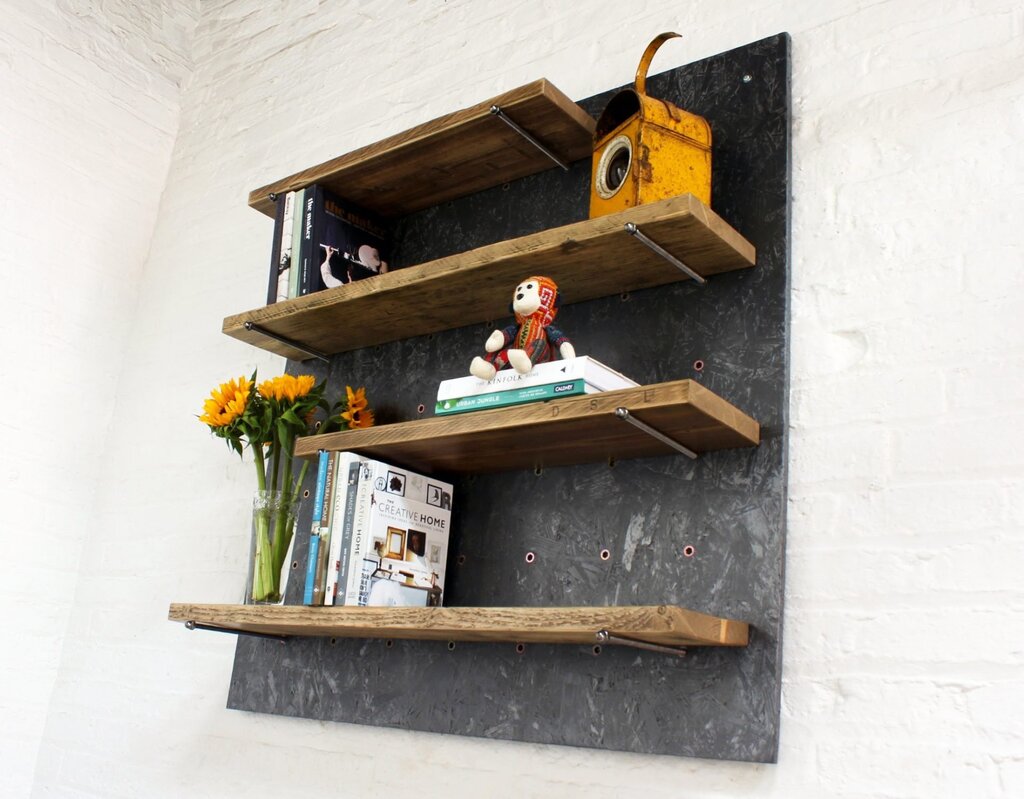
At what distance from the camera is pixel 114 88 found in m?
2.65

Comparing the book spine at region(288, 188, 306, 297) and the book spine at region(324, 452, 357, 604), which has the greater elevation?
the book spine at region(288, 188, 306, 297)

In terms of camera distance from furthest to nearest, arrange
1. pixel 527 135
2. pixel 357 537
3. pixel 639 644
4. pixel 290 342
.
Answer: pixel 290 342 → pixel 527 135 → pixel 357 537 → pixel 639 644

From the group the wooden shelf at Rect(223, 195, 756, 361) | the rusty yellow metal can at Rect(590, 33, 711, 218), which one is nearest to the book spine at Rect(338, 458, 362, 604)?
the wooden shelf at Rect(223, 195, 756, 361)

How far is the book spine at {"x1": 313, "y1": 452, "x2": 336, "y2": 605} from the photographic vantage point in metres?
1.55

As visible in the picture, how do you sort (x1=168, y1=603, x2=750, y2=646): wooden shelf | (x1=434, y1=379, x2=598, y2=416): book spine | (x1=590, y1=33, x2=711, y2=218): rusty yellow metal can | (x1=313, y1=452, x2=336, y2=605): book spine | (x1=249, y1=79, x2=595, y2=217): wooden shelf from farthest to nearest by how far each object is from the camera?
(x1=249, y1=79, x2=595, y2=217): wooden shelf
(x1=313, y1=452, x2=336, y2=605): book spine
(x1=590, y1=33, x2=711, y2=218): rusty yellow metal can
(x1=434, y1=379, x2=598, y2=416): book spine
(x1=168, y1=603, x2=750, y2=646): wooden shelf

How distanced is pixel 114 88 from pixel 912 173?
208 cm

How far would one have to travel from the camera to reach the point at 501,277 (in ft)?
5.17

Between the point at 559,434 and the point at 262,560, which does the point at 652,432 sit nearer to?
the point at 559,434

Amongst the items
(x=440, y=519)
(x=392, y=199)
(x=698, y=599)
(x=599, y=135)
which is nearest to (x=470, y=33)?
(x=392, y=199)

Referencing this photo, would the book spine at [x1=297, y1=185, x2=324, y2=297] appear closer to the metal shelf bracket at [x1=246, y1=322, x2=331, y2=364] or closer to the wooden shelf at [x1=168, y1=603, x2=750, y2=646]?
the metal shelf bracket at [x1=246, y1=322, x2=331, y2=364]

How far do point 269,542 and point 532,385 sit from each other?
0.66 meters

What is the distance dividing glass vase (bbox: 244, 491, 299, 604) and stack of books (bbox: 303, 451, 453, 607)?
0.20m

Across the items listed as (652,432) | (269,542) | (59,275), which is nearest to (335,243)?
(269,542)

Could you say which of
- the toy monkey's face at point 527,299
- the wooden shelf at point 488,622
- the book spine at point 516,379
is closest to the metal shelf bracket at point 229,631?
the wooden shelf at point 488,622
